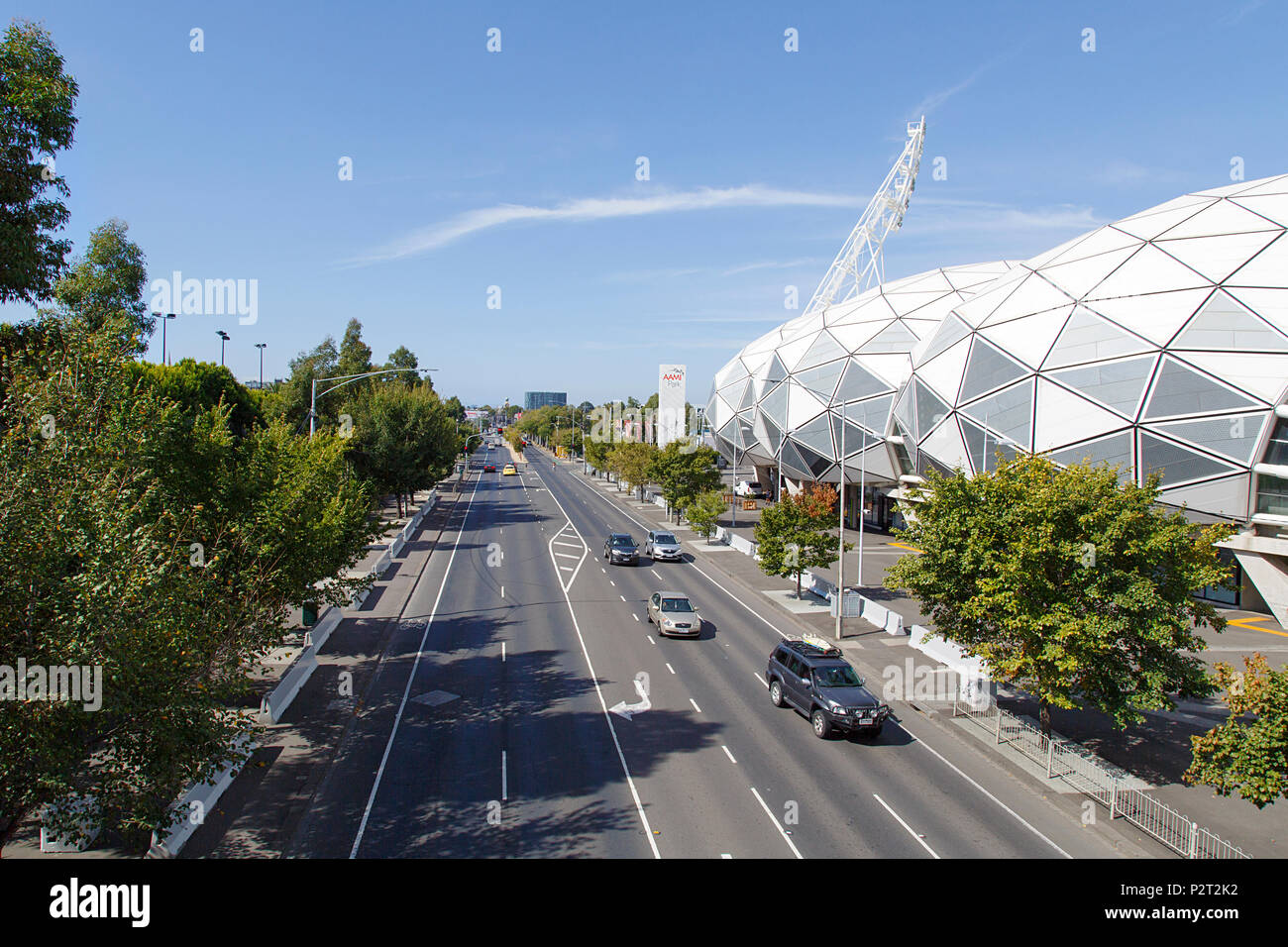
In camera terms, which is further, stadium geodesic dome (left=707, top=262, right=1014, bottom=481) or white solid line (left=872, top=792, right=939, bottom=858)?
stadium geodesic dome (left=707, top=262, right=1014, bottom=481)

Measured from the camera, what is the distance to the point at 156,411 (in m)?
13.5

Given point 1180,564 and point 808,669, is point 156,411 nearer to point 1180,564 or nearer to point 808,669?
point 808,669

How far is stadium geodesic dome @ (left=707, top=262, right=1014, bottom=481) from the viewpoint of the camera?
52844 mm

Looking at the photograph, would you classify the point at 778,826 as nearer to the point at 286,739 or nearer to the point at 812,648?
the point at 812,648

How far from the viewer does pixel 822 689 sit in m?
17.9

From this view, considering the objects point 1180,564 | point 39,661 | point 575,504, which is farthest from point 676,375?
point 39,661

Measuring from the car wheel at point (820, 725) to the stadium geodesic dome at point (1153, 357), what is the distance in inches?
564

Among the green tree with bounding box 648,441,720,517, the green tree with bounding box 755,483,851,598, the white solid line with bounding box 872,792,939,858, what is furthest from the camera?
the green tree with bounding box 648,441,720,517

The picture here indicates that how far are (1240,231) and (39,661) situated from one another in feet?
138

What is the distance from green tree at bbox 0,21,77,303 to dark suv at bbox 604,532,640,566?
89.5 feet

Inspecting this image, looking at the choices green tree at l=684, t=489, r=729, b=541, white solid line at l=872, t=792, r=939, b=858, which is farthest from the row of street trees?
green tree at l=684, t=489, r=729, b=541

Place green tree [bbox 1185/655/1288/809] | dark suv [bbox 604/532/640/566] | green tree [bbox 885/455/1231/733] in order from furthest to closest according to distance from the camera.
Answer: dark suv [bbox 604/532/640/566] → green tree [bbox 885/455/1231/733] → green tree [bbox 1185/655/1288/809]

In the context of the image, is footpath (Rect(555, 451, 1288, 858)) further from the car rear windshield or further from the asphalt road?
the car rear windshield

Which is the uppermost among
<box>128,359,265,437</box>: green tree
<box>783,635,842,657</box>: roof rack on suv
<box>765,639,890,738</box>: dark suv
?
<box>128,359,265,437</box>: green tree
